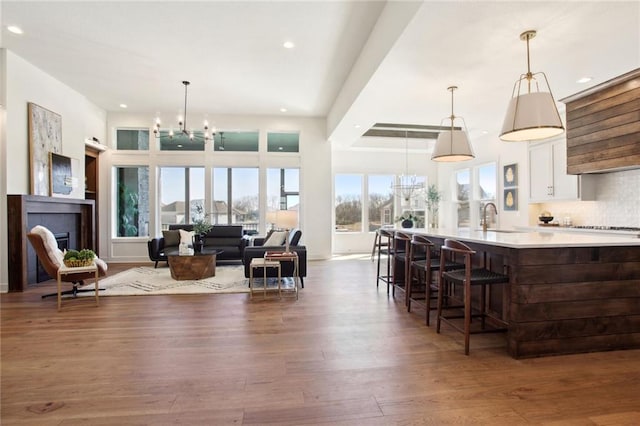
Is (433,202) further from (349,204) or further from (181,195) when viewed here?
(181,195)

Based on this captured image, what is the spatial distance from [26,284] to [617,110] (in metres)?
8.95

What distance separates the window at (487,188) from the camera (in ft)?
24.8

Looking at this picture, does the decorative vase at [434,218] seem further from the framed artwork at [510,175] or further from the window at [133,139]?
the window at [133,139]

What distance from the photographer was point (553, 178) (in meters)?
5.75

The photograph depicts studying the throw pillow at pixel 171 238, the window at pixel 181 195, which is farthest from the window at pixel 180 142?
the throw pillow at pixel 171 238

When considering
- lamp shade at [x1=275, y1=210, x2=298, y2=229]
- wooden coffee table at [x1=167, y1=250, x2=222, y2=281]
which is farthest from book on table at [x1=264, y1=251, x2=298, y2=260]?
wooden coffee table at [x1=167, y1=250, x2=222, y2=281]

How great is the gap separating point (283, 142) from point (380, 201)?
3.44m

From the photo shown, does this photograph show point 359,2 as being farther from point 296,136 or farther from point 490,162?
point 490,162

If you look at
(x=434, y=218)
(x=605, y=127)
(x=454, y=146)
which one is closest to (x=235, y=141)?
(x=454, y=146)

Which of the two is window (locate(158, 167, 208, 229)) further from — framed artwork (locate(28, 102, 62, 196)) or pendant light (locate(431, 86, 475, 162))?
pendant light (locate(431, 86, 475, 162))

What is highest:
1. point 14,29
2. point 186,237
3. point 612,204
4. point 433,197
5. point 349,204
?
point 14,29

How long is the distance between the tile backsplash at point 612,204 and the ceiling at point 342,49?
1565mm

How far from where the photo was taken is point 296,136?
8234mm

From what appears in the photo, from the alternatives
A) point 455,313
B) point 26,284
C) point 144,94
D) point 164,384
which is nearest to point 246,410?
point 164,384
